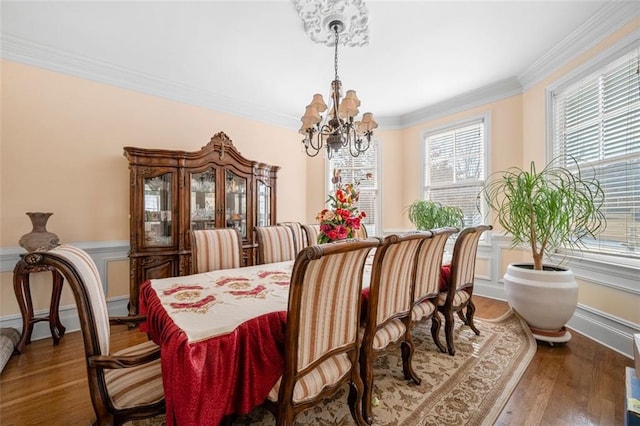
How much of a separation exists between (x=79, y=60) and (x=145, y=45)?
0.76 m

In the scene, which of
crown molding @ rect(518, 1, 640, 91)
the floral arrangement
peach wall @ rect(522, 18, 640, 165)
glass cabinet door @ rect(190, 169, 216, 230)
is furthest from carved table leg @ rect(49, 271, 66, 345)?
crown molding @ rect(518, 1, 640, 91)

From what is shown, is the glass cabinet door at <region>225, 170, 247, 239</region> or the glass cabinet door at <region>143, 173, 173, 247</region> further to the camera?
the glass cabinet door at <region>225, 170, 247, 239</region>

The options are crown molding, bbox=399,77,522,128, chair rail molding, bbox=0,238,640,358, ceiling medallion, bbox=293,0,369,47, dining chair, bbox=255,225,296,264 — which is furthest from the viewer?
crown molding, bbox=399,77,522,128

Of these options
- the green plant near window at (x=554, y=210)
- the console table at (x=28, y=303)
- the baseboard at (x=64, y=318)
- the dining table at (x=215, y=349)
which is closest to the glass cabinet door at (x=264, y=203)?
the baseboard at (x=64, y=318)

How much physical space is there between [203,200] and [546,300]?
3.57 m

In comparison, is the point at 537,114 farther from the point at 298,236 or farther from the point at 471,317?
the point at 298,236

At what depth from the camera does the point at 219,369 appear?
1021mm

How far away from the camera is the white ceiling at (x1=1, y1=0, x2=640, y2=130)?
209 cm

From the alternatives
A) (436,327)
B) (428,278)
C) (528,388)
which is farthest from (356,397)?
(528,388)

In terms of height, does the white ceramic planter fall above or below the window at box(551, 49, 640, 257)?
below

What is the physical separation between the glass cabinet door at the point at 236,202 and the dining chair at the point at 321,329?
2.50m

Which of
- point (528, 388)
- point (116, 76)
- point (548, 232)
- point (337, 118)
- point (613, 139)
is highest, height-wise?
point (116, 76)

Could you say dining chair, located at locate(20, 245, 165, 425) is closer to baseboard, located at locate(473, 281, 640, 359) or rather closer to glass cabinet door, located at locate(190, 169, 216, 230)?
glass cabinet door, located at locate(190, 169, 216, 230)

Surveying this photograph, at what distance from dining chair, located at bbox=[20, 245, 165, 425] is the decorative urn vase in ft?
5.73
